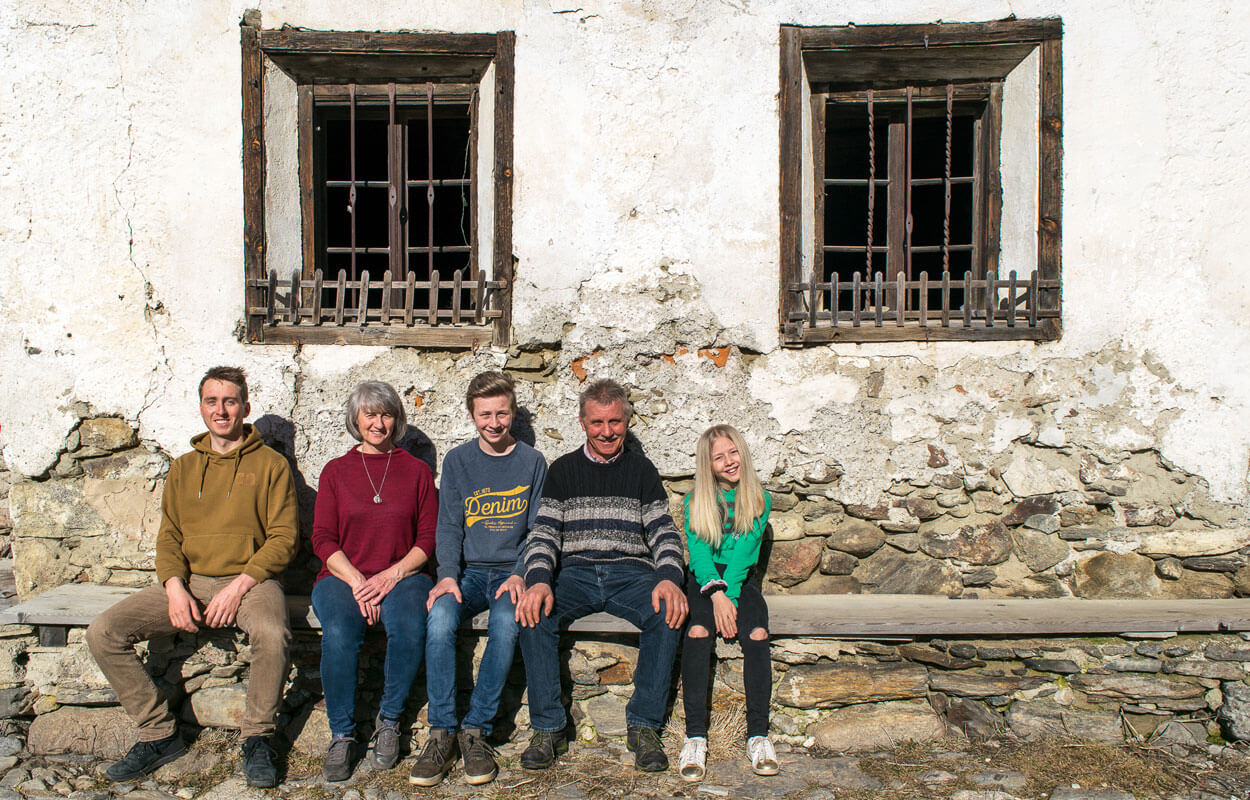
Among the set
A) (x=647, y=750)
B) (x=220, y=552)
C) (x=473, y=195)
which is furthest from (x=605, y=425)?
(x=220, y=552)

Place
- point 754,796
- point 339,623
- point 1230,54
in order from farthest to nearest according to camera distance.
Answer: point 1230,54 < point 339,623 < point 754,796

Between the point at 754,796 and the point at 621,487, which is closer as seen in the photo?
the point at 754,796

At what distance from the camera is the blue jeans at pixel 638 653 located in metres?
3.22

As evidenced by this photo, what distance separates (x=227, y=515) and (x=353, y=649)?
0.75 m

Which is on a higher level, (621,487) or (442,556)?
(621,487)

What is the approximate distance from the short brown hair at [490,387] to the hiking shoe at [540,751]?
4.07 feet

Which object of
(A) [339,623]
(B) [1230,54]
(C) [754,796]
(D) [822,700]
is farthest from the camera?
(B) [1230,54]

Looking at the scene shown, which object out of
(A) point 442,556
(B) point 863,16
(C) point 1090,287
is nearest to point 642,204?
(B) point 863,16

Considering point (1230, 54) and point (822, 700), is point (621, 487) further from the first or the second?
point (1230, 54)

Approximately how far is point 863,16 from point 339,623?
3318mm

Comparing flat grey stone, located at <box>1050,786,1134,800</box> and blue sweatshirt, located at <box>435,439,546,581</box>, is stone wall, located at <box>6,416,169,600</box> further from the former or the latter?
flat grey stone, located at <box>1050,786,1134,800</box>

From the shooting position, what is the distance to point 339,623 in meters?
3.21

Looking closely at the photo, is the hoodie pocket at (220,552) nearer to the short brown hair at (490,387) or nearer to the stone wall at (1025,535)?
the short brown hair at (490,387)

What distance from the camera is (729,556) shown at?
11.3ft
